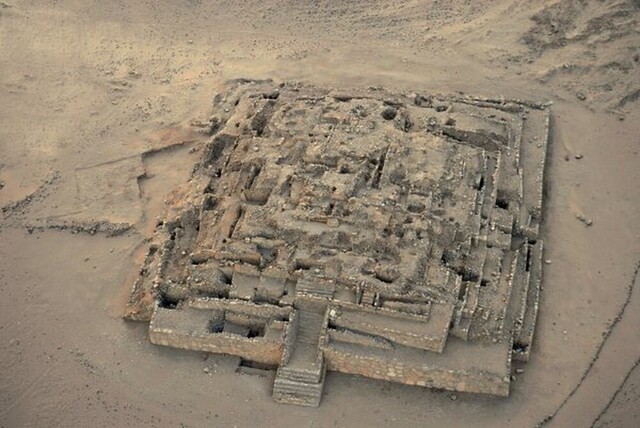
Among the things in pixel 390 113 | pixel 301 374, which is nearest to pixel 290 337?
pixel 301 374

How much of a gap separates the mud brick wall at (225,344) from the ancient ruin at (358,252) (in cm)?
5

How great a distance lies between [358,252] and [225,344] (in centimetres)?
510

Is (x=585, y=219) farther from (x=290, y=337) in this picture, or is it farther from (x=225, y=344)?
(x=225, y=344)

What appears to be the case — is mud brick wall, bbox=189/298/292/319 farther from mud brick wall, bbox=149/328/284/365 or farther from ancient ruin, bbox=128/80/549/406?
mud brick wall, bbox=149/328/284/365

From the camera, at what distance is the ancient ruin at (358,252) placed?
72.6 ft

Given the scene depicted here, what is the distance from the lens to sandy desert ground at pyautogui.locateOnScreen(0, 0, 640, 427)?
72.3 ft

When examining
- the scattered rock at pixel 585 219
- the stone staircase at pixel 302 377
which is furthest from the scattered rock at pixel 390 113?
the stone staircase at pixel 302 377

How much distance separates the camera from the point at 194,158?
101 feet

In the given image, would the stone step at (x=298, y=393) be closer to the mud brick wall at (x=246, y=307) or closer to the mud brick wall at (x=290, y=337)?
the mud brick wall at (x=290, y=337)

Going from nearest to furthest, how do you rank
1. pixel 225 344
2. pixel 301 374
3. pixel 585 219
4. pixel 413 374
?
1. pixel 413 374
2. pixel 301 374
3. pixel 225 344
4. pixel 585 219

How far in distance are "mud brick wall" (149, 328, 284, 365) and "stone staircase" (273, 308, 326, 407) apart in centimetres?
60

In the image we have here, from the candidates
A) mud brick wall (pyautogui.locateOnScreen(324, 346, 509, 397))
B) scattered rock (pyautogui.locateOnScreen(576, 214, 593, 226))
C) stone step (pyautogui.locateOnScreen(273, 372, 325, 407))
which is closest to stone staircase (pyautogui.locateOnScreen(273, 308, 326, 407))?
stone step (pyautogui.locateOnScreen(273, 372, 325, 407))

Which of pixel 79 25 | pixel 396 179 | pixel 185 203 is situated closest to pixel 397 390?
pixel 396 179

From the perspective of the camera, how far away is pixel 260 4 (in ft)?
127
